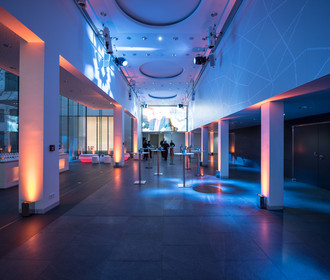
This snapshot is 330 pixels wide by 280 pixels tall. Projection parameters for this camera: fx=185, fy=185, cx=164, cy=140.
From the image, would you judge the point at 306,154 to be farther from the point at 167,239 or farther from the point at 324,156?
the point at 167,239

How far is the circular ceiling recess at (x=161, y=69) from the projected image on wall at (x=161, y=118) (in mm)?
11313

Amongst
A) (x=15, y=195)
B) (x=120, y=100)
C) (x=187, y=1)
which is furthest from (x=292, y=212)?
(x=120, y=100)

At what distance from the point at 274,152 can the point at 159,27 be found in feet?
19.1

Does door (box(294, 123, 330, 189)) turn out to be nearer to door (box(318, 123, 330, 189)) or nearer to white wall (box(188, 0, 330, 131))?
door (box(318, 123, 330, 189))

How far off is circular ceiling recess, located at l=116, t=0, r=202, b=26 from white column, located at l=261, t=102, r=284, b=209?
410 cm

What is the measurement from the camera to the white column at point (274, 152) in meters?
4.29

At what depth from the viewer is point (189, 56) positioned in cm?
941

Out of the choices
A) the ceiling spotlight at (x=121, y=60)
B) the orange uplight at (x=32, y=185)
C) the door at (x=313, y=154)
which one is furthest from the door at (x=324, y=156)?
the orange uplight at (x=32, y=185)

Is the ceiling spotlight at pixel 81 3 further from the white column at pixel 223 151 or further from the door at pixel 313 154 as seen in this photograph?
the door at pixel 313 154

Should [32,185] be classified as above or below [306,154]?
below

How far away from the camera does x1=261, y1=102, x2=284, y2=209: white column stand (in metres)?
4.29

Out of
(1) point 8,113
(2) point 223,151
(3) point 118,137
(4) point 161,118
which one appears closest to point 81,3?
(1) point 8,113

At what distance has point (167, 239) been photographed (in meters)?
3.03

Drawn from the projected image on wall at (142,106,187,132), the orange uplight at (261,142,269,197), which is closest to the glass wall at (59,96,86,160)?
the projected image on wall at (142,106,187,132)
